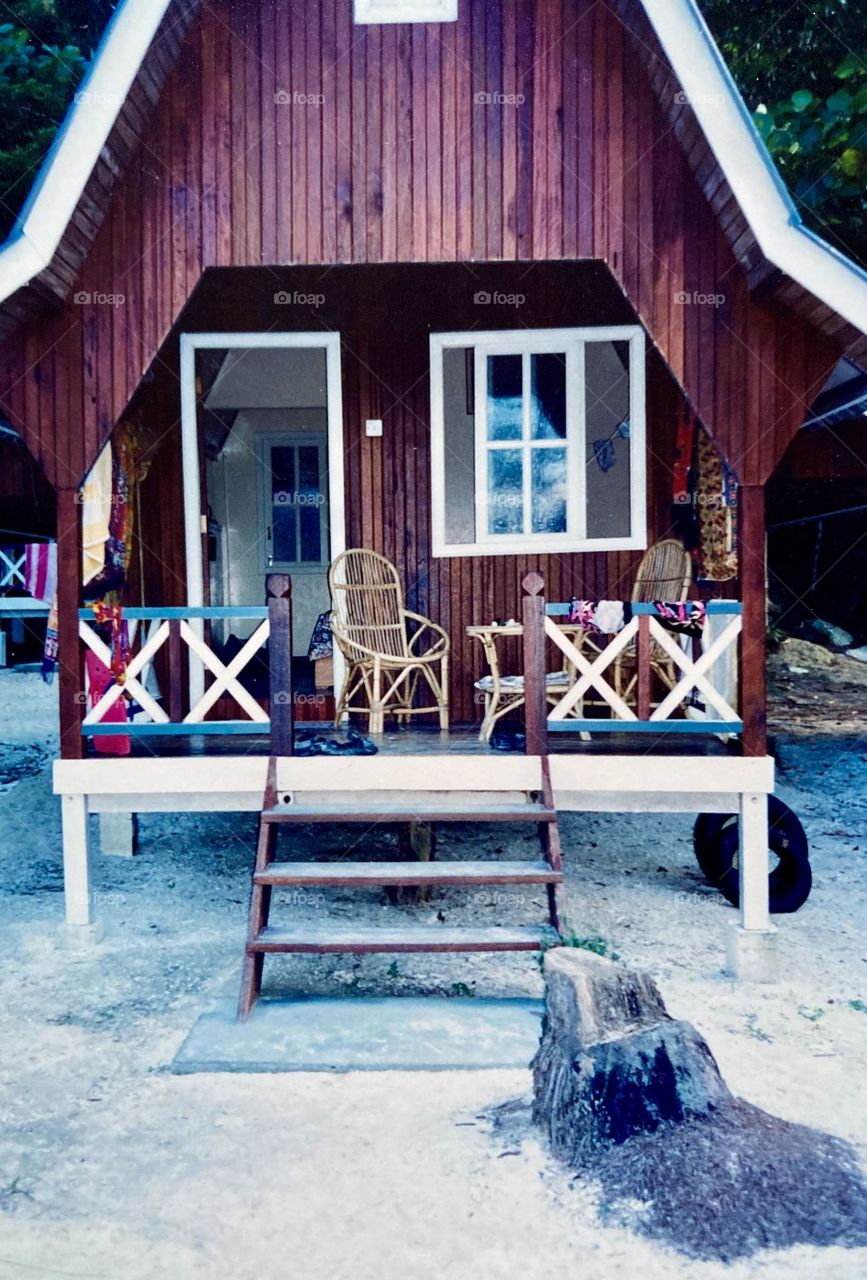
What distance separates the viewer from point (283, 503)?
10.8m

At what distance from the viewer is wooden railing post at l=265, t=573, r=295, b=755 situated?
5.05 m

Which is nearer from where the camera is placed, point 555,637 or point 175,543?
point 555,637

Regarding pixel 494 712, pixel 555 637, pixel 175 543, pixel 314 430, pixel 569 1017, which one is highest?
pixel 314 430

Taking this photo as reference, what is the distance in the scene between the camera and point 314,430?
424 inches

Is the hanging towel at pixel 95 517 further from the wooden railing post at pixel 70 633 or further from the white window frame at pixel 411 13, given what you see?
the white window frame at pixel 411 13

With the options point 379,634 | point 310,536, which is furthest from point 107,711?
point 310,536

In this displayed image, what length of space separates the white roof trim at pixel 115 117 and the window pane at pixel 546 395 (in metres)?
2.45

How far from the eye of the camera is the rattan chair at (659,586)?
649 centimetres

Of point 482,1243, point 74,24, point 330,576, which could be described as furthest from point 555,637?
point 74,24

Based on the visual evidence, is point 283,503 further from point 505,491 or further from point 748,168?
point 748,168

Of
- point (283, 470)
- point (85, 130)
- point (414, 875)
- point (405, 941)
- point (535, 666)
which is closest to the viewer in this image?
point (405, 941)

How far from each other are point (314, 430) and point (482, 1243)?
29.3 feet

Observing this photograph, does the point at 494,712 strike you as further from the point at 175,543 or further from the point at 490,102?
the point at 490,102

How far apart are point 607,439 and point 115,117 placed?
3.70 meters
